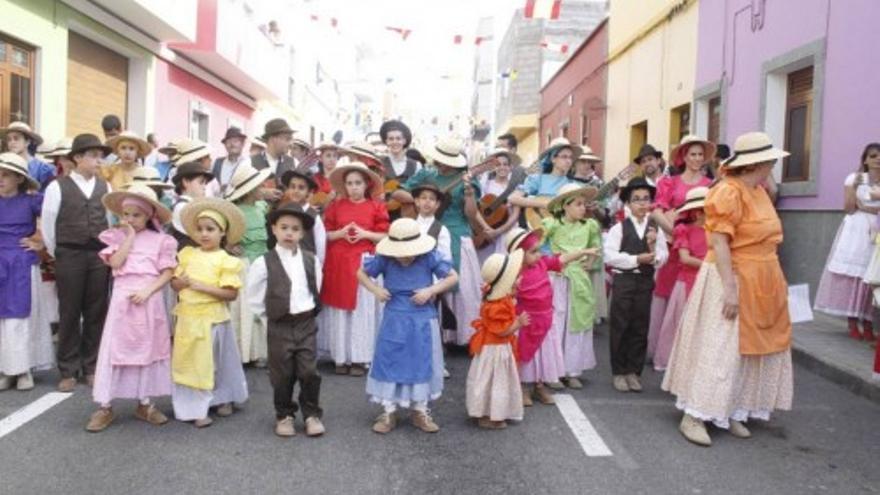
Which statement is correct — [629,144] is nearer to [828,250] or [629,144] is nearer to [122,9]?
[828,250]

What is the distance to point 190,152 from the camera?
7.33 meters

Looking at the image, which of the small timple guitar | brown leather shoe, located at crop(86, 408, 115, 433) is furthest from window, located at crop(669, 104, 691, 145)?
brown leather shoe, located at crop(86, 408, 115, 433)

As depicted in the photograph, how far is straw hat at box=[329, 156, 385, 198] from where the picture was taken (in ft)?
21.1

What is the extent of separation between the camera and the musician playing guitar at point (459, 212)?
6723 millimetres

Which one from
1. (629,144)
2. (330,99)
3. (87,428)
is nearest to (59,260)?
(87,428)

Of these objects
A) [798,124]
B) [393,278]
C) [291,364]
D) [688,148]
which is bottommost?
[291,364]

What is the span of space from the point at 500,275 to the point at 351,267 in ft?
6.12

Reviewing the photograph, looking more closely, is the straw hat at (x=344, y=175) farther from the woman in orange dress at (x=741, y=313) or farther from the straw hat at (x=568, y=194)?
the woman in orange dress at (x=741, y=313)

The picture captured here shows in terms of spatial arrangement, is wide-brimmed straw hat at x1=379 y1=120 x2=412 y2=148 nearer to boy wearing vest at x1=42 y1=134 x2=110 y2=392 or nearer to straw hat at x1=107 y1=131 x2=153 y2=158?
straw hat at x1=107 y1=131 x2=153 y2=158

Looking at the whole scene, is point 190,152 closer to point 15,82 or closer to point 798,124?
point 15,82

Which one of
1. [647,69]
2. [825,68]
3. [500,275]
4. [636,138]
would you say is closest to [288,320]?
[500,275]

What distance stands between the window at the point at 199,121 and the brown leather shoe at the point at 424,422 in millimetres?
13927

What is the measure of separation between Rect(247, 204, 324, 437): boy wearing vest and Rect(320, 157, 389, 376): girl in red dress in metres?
1.55

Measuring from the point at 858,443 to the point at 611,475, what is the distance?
1.72 meters
